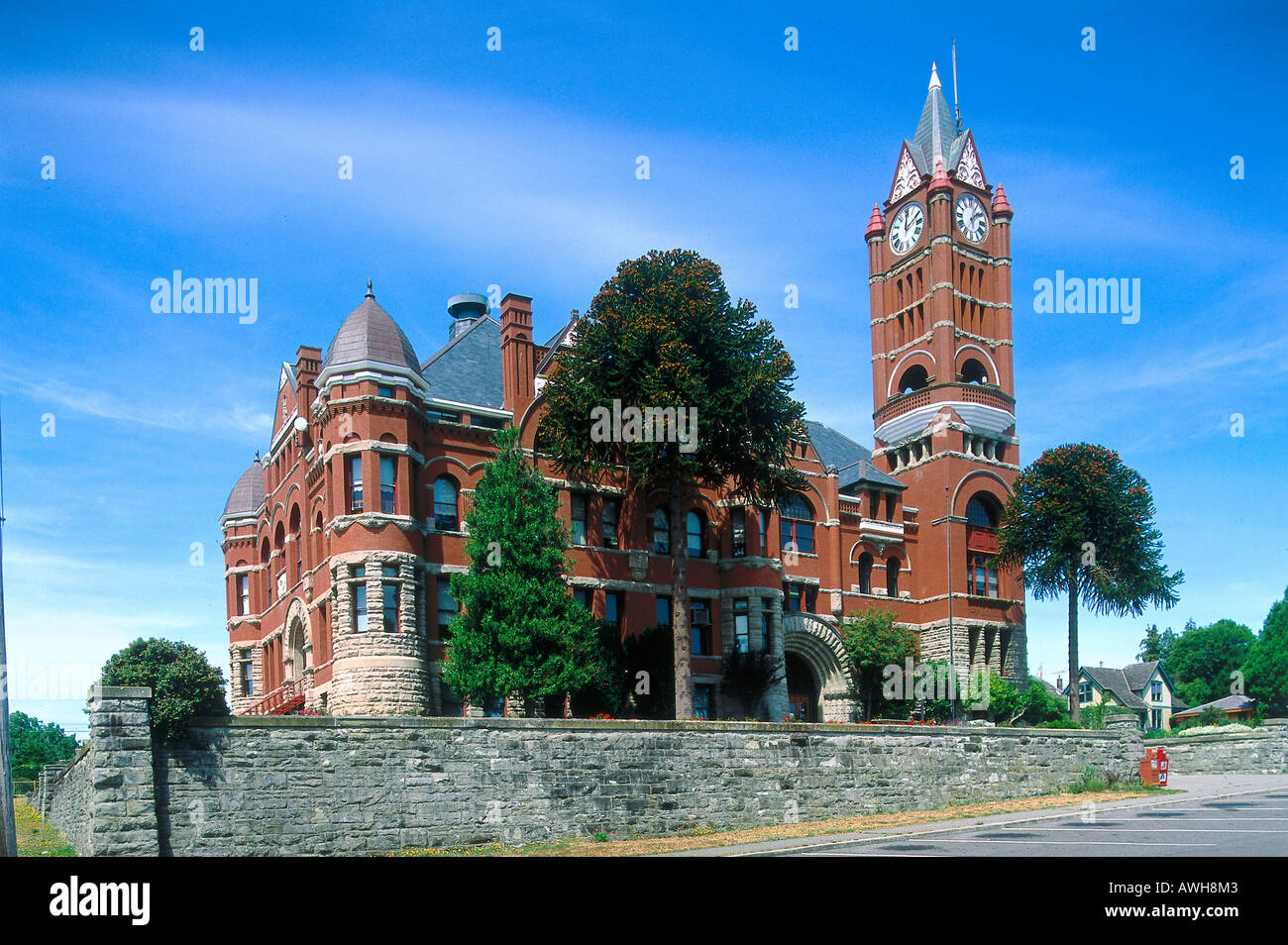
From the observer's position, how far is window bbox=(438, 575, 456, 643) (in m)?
38.9

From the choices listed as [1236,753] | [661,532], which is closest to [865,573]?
[661,532]

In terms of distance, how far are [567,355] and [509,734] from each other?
1718 centimetres

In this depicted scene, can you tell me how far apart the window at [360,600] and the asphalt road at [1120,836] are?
60.5 ft

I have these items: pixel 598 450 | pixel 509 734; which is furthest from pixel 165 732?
pixel 598 450

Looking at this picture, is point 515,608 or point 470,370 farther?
point 470,370

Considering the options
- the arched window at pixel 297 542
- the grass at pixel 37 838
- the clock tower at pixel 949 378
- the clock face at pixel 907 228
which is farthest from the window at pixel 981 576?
the grass at pixel 37 838

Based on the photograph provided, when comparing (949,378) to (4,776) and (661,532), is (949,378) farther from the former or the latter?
(4,776)

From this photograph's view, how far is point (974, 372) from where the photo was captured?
61.8 m

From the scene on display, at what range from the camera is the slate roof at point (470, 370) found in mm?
41719

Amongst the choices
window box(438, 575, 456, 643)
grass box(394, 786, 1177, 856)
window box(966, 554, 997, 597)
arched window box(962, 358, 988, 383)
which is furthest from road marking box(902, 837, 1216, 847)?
arched window box(962, 358, 988, 383)

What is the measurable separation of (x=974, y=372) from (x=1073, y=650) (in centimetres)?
1793

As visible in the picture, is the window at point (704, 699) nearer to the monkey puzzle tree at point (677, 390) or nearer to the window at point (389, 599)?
the monkey puzzle tree at point (677, 390)
